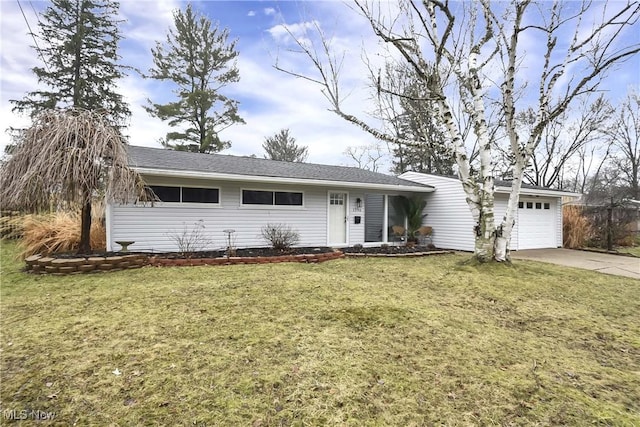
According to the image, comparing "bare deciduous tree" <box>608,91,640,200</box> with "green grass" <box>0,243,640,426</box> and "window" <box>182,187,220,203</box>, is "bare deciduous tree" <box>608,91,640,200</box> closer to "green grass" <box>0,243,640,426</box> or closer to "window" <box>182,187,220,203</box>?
"green grass" <box>0,243,640,426</box>

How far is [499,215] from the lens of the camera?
37.1 ft

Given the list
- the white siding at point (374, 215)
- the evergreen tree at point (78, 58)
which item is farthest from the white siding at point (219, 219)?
the evergreen tree at point (78, 58)

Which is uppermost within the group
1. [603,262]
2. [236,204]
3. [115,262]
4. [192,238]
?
[236,204]

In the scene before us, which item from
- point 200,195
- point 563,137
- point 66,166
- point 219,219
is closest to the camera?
point 66,166

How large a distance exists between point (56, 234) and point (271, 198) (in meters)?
5.43

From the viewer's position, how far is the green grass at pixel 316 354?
2168 millimetres

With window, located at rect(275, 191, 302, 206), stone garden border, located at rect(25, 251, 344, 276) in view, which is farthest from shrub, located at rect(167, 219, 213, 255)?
window, located at rect(275, 191, 302, 206)

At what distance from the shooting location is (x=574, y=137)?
22859 mm

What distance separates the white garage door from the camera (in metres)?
11.8

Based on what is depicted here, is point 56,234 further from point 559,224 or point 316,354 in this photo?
point 559,224

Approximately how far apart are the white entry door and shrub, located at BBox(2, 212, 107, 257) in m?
6.49

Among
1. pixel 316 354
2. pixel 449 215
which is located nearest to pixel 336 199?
pixel 449 215

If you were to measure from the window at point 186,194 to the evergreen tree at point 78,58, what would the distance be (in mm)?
12052

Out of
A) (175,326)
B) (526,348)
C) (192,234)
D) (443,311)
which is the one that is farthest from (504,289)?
(192,234)
